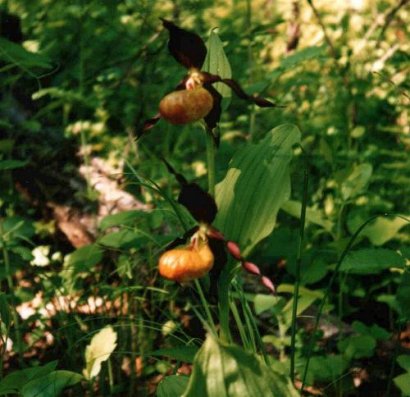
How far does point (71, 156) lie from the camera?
287 cm

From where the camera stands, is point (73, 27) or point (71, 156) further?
point (73, 27)

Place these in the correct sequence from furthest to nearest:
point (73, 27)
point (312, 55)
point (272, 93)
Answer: point (272, 93), point (73, 27), point (312, 55)

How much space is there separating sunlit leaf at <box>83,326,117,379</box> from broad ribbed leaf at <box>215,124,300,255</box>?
1.44ft

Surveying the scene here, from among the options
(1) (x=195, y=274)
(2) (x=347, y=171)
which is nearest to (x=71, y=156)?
(2) (x=347, y=171)

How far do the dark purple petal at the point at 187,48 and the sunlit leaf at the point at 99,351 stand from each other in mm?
765

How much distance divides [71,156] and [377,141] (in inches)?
Result: 71.2

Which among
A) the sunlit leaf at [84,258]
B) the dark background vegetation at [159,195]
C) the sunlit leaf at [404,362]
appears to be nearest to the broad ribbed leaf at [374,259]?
the dark background vegetation at [159,195]

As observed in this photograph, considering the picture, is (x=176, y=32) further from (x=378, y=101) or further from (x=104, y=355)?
(x=378, y=101)

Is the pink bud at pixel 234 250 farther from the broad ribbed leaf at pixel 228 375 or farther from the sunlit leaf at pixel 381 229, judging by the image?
the sunlit leaf at pixel 381 229

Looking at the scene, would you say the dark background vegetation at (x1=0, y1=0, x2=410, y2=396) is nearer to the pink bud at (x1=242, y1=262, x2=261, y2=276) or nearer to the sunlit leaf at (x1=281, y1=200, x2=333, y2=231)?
the sunlit leaf at (x1=281, y1=200, x2=333, y2=231)

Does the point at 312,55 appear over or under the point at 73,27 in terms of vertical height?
over

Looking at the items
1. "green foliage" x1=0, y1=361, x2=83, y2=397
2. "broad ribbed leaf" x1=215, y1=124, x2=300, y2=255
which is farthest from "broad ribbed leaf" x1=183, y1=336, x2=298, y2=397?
"green foliage" x1=0, y1=361, x2=83, y2=397

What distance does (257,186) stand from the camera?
49.0 inches

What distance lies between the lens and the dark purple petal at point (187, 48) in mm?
1314
